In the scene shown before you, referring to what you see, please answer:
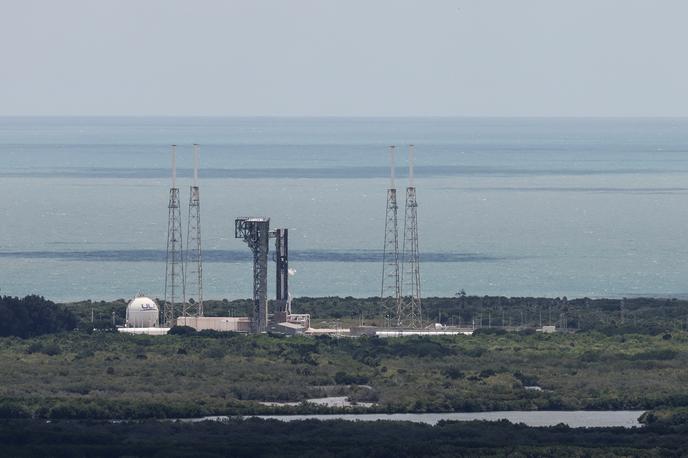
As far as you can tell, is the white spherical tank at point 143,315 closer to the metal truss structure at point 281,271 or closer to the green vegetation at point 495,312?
the green vegetation at point 495,312

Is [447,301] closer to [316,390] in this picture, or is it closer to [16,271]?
[316,390]

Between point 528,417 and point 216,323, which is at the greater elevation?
point 216,323

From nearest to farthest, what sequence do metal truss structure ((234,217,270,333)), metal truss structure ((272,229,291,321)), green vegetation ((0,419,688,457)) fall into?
green vegetation ((0,419,688,457)) → metal truss structure ((234,217,270,333)) → metal truss structure ((272,229,291,321))

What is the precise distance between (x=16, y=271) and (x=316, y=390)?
185 feet

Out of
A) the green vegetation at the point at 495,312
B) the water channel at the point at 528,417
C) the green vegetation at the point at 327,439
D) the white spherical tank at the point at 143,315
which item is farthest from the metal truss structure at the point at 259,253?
the green vegetation at the point at 327,439

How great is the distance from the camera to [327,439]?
5172 cm

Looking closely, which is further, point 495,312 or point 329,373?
point 495,312

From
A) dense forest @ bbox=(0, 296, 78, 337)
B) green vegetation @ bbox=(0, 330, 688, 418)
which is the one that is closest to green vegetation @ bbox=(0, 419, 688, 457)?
green vegetation @ bbox=(0, 330, 688, 418)

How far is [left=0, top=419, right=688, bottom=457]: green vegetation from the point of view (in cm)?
4925

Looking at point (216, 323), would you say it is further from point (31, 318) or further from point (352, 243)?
point (352, 243)

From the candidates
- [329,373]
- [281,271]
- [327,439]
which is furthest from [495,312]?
[327,439]

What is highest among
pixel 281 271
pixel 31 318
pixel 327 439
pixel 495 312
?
pixel 281 271

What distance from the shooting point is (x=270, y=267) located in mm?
113375

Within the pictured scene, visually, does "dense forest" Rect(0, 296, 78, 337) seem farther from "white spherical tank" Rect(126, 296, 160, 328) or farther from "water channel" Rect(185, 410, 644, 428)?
"water channel" Rect(185, 410, 644, 428)
